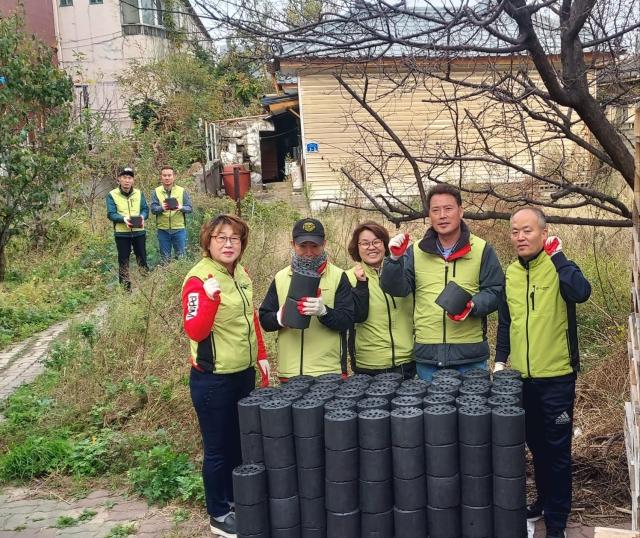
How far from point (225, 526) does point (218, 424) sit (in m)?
0.62

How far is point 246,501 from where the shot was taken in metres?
3.49

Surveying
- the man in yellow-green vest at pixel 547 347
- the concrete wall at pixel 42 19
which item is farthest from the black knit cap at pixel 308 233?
the concrete wall at pixel 42 19

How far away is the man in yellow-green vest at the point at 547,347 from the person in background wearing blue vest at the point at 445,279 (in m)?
0.24

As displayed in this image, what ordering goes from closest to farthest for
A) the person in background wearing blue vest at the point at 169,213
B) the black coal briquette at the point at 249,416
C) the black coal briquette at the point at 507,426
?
the black coal briquette at the point at 507,426 < the black coal briquette at the point at 249,416 < the person in background wearing blue vest at the point at 169,213

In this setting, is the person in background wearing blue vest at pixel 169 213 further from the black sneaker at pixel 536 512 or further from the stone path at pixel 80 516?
the black sneaker at pixel 536 512

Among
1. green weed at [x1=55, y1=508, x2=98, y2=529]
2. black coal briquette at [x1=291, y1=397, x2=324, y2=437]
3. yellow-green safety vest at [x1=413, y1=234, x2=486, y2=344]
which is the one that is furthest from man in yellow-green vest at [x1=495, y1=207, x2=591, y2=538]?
green weed at [x1=55, y1=508, x2=98, y2=529]

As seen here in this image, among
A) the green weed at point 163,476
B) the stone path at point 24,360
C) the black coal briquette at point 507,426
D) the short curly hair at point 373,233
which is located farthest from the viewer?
the stone path at point 24,360

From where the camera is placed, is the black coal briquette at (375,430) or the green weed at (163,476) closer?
the black coal briquette at (375,430)

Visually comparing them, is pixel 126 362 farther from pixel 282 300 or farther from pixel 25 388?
pixel 282 300

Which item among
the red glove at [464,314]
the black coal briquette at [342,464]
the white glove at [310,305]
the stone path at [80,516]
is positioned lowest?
the stone path at [80,516]

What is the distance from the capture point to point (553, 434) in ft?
11.9

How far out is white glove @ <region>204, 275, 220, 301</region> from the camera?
3.72 m

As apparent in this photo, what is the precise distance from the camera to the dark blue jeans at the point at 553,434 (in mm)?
3629

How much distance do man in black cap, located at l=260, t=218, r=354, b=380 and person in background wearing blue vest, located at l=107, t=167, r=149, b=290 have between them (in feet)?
18.4
